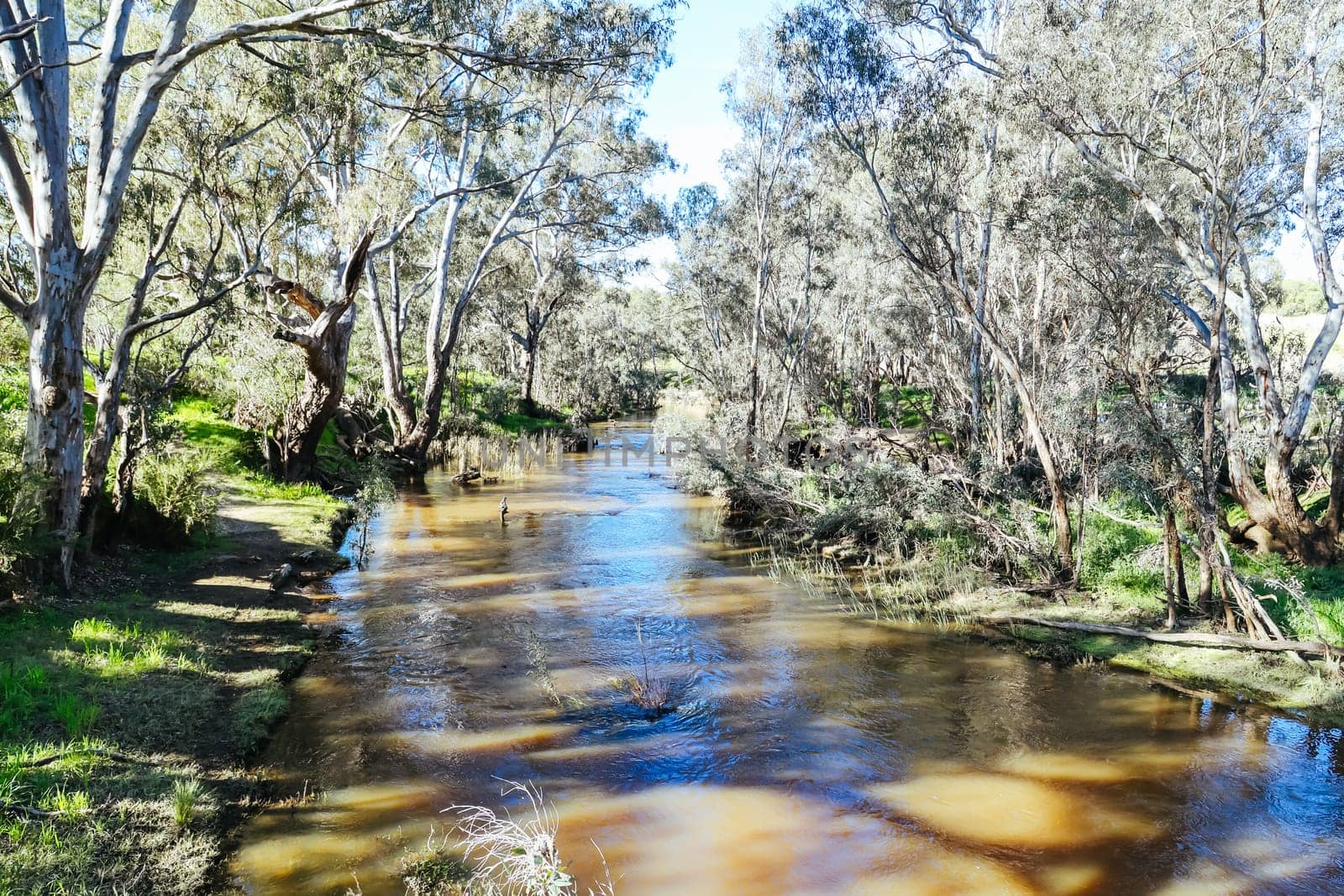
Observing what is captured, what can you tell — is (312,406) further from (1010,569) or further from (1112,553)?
(1112,553)

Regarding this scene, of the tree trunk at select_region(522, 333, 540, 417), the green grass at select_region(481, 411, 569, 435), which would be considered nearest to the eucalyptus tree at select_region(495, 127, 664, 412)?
the tree trunk at select_region(522, 333, 540, 417)

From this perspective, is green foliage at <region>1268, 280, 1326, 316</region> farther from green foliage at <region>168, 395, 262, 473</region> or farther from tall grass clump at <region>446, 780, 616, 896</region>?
tall grass clump at <region>446, 780, 616, 896</region>

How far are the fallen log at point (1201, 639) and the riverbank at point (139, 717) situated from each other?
7.58 m

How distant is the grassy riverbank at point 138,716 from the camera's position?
409 centimetres

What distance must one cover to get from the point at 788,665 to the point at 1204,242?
734 centimetres

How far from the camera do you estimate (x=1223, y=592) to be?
7582 millimetres

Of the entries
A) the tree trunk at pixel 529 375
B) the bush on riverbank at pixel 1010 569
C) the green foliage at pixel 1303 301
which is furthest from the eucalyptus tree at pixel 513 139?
the green foliage at pixel 1303 301

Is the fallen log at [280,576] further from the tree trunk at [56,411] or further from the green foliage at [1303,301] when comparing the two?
the green foliage at [1303,301]

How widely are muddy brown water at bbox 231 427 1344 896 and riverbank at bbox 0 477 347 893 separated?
348mm

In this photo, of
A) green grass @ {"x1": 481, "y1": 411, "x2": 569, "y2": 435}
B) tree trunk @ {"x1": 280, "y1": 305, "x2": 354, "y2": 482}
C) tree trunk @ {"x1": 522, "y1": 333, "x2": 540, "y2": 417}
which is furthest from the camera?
tree trunk @ {"x1": 522, "y1": 333, "x2": 540, "y2": 417}

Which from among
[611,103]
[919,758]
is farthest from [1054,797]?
[611,103]

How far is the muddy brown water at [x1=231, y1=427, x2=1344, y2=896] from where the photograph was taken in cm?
488

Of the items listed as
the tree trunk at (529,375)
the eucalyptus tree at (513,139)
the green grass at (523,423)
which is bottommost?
the green grass at (523,423)

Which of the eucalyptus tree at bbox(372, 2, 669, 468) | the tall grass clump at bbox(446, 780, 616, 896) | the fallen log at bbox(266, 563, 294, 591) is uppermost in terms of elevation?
the eucalyptus tree at bbox(372, 2, 669, 468)
